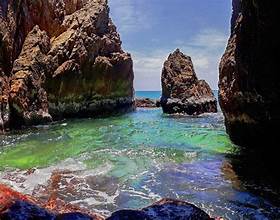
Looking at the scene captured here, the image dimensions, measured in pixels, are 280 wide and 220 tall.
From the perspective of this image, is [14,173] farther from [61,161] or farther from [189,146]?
[189,146]

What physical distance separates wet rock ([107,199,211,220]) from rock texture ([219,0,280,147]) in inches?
312

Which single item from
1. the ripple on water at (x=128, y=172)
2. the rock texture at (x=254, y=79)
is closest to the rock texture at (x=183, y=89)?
the ripple on water at (x=128, y=172)

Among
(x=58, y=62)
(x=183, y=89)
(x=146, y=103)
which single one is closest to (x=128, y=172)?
(x=58, y=62)

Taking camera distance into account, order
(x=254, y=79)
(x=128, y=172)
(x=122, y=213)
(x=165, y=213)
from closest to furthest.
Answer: (x=122, y=213)
(x=165, y=213)
(x=128, y=172)
(x=254, y=79)

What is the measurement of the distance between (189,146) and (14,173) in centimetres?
841

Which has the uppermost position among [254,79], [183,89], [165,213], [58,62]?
[58,62]

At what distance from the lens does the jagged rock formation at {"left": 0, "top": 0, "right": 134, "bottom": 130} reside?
28.1 metres

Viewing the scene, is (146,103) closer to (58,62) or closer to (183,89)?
(183,89)

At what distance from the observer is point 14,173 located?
12789 millimetres

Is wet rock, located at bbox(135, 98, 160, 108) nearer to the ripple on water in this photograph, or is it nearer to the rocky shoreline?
the ripple on water

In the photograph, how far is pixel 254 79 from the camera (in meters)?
13.5

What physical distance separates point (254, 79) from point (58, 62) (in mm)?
22464

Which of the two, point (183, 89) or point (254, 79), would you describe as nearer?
point (254, 79)

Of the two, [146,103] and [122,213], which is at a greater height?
[146,103]
